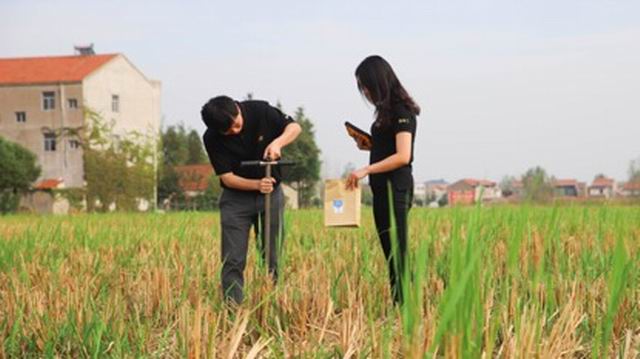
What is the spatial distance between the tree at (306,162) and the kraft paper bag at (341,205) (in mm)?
37713

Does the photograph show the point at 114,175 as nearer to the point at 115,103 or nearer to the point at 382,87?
the point at 115,103

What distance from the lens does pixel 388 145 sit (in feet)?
14.1

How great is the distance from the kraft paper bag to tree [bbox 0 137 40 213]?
32.9m

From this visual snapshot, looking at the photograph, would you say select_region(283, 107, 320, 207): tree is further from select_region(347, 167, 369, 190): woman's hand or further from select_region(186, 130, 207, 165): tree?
select_region(347, 167, 369, 190): woman's hand

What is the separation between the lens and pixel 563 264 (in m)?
4.71

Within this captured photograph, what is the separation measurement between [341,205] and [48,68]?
41344 millimetres

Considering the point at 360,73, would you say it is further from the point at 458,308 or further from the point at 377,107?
the point at 458,308

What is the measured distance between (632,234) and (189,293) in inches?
169

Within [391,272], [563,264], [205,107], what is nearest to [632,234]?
[563,264]

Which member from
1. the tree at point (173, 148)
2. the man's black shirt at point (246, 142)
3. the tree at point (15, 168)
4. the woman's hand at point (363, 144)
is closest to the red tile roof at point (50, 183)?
the tree at point (15, 168)

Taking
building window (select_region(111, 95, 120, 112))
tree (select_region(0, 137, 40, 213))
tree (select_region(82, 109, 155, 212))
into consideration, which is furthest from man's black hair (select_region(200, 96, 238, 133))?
building window (select_region(111, 95, 120, 112))

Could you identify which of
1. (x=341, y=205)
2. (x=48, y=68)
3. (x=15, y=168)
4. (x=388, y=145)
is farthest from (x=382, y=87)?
(x=48, y=68)

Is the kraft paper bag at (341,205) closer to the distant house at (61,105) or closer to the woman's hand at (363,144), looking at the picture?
the woman's hand at (363,144)

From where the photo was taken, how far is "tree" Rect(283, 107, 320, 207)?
42938 mm
